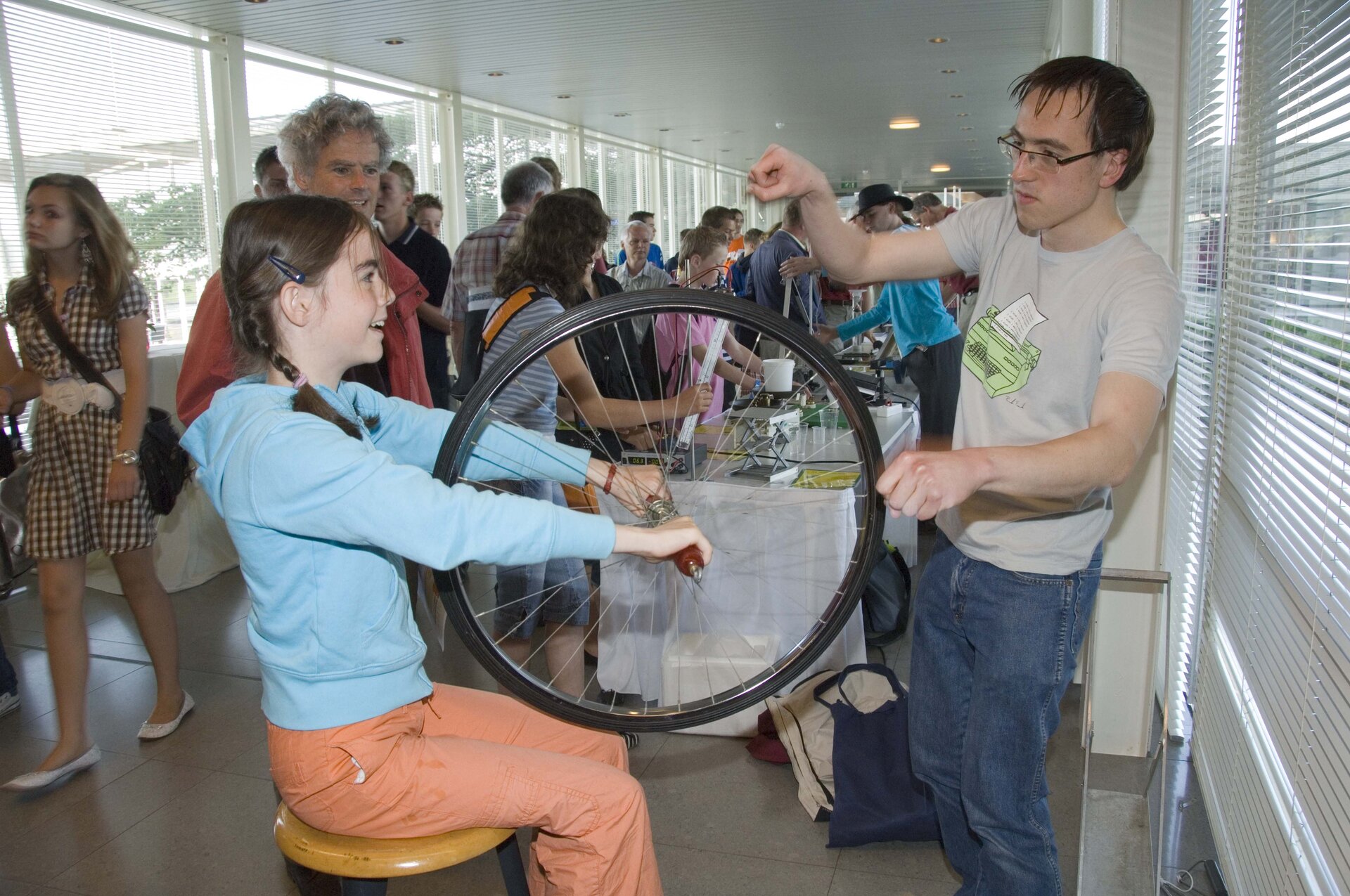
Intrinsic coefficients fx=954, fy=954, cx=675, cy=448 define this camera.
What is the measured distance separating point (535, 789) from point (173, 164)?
7.88 metres

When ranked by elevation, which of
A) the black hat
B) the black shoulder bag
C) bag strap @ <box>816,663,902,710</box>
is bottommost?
bag strap @ <box>816,663,902,710</box>

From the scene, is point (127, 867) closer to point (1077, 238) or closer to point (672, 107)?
point (1077, 238)

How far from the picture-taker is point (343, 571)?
1362 millimetres

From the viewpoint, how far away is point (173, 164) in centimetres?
768

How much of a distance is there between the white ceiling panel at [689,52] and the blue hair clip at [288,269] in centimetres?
649

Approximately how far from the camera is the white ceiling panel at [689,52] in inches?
290

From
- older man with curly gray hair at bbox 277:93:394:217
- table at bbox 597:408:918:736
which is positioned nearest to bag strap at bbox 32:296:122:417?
older man with curly gray hair at bbox 277:93:394:217

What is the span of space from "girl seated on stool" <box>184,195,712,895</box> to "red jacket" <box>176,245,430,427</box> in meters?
0.45

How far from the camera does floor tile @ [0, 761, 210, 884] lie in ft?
8.01

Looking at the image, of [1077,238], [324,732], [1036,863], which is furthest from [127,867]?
[1077,238]

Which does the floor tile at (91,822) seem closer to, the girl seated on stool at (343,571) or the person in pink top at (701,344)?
the girl seated on stool at (343,571)

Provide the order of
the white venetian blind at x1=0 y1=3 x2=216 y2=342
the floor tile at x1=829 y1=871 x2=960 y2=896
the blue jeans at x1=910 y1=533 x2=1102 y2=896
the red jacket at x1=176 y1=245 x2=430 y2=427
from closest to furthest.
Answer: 1. the blue jeans at x1=910 y1=533 x2=1102 y2=896
2. the red jacket at x1=176 y1=245 x2=430 y2=427
3. the floor tile at x1=829 y1=871 x2=960 y2=896
4. the white venetian blind at x1=0 y1=3 x2=216 y2=342

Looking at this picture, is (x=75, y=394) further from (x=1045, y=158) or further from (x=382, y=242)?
(x=1045, y=158)

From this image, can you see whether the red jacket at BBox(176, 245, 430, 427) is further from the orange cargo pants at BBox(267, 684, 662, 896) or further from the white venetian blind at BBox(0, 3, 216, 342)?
the white venetian blind at BBox(0, 3, 216, 342)
